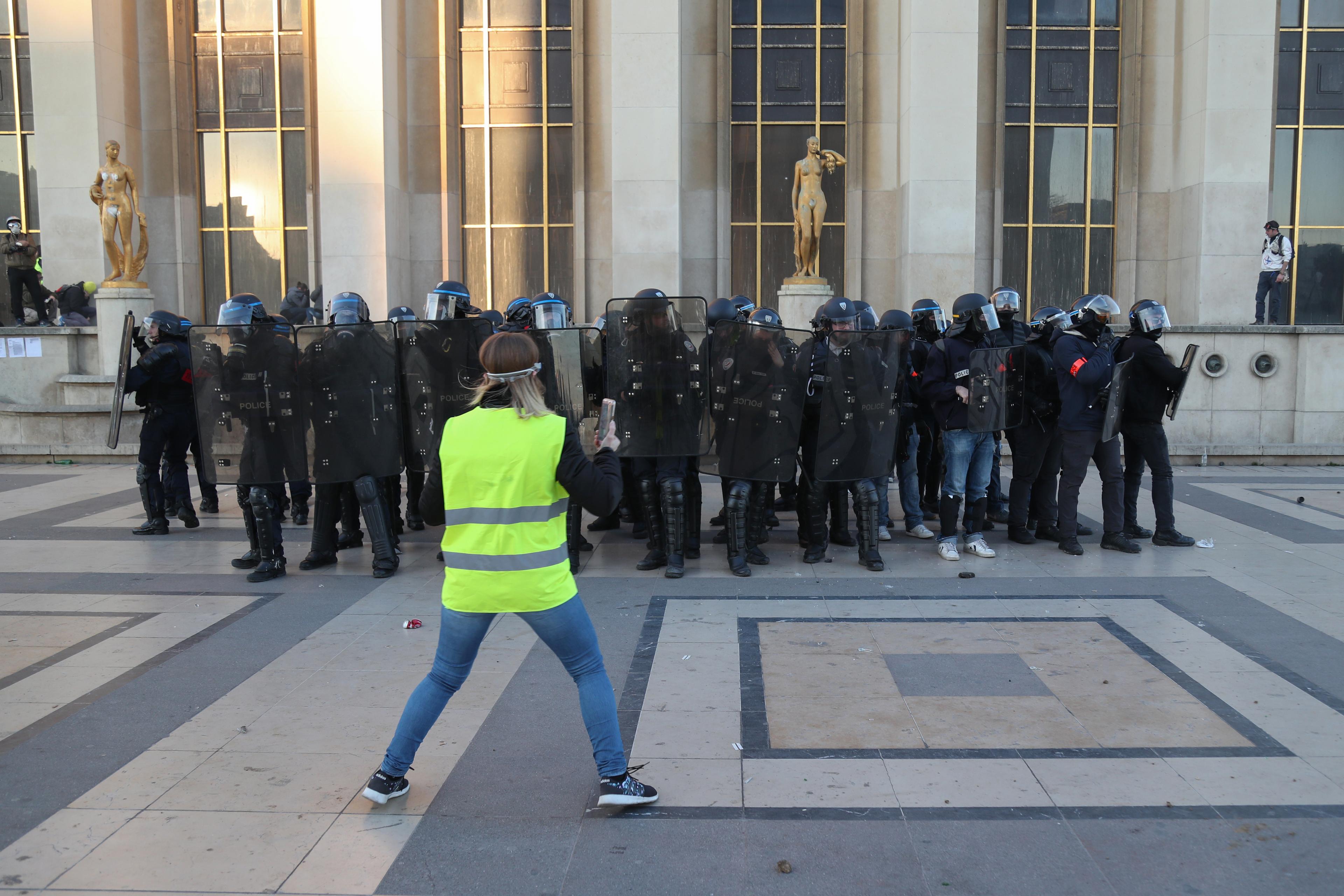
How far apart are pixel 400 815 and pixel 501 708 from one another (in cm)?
115

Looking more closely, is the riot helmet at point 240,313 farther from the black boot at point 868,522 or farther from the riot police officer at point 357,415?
the black boot at point 868,522

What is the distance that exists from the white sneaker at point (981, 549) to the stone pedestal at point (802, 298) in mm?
8264

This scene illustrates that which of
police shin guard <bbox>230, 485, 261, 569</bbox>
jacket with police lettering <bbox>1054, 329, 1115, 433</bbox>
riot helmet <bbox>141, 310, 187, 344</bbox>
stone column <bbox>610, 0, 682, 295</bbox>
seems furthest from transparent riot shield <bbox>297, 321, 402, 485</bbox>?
stone column <bbox>610, 0, 682, 295</bbox>

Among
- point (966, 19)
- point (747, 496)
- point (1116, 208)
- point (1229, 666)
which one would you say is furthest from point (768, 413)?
point (1116, 208)

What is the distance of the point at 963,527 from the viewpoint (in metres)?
9.02

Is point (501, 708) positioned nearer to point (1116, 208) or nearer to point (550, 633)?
point (550, 633)

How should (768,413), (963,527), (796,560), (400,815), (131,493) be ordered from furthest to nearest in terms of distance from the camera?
(131,493), (963,527), (796,560), (768,413), (400,815)

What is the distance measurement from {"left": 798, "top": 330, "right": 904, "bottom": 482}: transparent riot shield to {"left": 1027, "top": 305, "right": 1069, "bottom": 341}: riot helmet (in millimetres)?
1883

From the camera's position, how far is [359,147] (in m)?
17.5

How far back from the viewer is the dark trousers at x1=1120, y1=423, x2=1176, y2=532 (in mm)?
8812

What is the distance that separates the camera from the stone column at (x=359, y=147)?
56.4 feet

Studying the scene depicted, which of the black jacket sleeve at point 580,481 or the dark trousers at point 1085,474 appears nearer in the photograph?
the black jacket sleeve at point 580,481

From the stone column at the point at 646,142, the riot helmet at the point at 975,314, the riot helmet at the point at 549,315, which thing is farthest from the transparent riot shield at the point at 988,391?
the stone column at the point at 646,142

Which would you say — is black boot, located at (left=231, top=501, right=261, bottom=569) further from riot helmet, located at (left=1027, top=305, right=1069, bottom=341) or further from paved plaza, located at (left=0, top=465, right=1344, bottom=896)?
riot helmet, located at (left=1027, top=305, right=1069, bottom=341)
